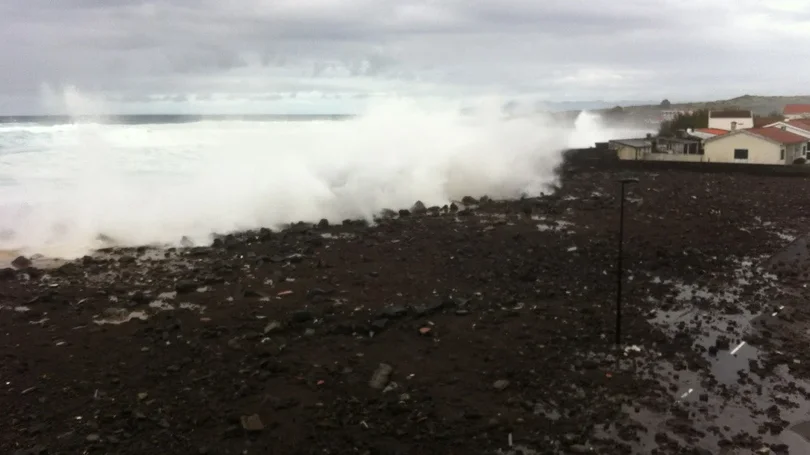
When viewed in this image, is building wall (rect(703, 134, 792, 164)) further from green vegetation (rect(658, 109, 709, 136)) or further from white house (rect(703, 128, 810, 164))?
green vegetation (rect(658, 109, 709, 136))

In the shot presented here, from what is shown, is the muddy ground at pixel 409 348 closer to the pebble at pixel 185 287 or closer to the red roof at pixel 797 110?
the pebble at pixel 185 287

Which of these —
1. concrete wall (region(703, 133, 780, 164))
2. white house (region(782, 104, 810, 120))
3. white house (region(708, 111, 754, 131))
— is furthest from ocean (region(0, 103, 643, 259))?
white house (region(782, 104, 810, 120))

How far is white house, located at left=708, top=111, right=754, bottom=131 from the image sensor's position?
60812 mm

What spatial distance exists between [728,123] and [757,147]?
2166cm

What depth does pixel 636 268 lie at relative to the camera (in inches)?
664

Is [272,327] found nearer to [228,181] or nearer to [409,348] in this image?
[409,348]

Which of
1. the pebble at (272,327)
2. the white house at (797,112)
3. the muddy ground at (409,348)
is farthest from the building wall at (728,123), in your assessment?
the pebble at (272,327)

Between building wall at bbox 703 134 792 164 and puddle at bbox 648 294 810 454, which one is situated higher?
building wall at bbox 703 134 792 164

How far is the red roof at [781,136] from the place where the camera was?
138ft

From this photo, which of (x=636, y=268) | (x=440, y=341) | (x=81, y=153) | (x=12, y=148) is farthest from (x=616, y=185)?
(x=12, y=148)

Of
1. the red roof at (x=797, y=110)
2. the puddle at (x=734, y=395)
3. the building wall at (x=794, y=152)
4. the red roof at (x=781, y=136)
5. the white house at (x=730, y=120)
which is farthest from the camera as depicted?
the red roof at (x=797, y=110)

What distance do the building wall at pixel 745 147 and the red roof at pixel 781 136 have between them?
0.50 meters

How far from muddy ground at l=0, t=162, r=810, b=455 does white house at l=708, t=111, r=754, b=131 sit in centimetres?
4645

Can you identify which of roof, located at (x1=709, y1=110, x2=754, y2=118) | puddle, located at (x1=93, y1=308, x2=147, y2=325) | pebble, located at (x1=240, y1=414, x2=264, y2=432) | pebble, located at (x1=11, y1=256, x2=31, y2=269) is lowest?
pebble, located at (x1=240, y1=414, x2=264, y2=432)
